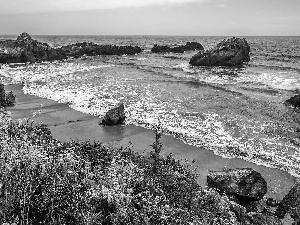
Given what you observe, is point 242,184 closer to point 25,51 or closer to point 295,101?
point 295,101

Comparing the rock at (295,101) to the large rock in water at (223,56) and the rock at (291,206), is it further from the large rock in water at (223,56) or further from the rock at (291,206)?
the large rock in water at (223,56)

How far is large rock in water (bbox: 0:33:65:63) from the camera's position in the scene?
54.4 m

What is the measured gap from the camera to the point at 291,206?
9.19 meters

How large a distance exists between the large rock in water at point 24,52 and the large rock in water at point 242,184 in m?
52.7

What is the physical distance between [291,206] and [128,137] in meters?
8.48

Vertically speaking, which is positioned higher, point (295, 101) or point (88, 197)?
point (88, 197)

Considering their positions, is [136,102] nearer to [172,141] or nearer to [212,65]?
[172,141]

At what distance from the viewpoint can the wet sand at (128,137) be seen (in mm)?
11772

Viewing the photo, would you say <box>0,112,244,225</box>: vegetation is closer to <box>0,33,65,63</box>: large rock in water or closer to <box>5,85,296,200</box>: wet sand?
<box>5,85,296,200</box>: wet sand

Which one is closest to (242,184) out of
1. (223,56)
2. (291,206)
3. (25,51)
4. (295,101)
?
(291,206)

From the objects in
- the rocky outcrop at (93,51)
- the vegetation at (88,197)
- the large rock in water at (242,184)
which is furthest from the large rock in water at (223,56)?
the vegetation at (88,197)

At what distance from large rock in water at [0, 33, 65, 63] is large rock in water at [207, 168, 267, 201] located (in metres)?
52.7

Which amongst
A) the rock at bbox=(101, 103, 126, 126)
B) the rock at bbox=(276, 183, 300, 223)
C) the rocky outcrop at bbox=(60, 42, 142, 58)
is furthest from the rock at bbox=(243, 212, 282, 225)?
the rocky outcrop at bbox=(60, 42, 142, 58)

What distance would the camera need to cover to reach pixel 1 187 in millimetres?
6629
